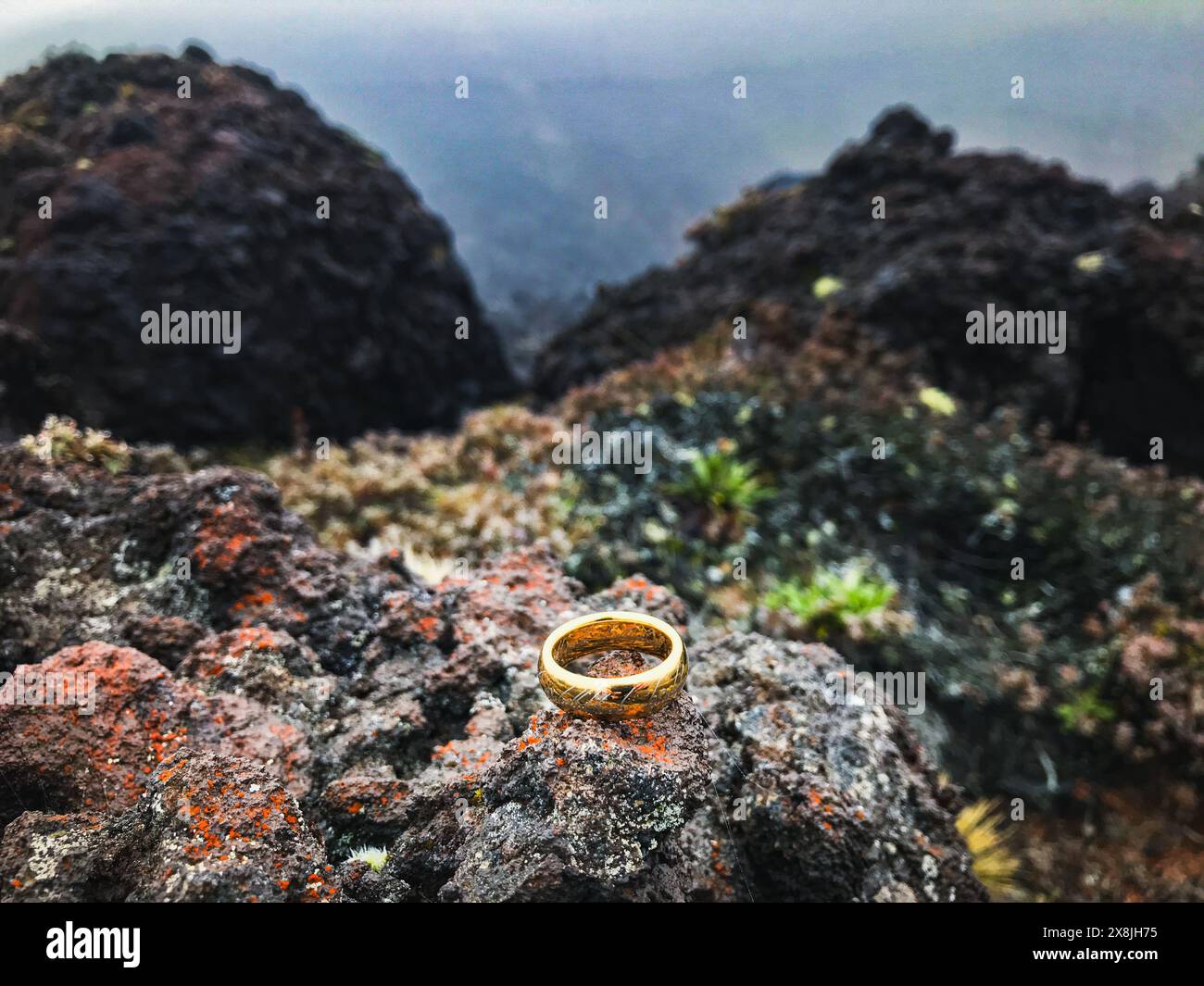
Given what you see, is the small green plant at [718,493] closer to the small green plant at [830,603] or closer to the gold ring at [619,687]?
the small green plant at [830,603]

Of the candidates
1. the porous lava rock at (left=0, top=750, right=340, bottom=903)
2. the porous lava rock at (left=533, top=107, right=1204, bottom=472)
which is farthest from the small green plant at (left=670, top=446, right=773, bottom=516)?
the porous lava rock at (left=0, top=750, right=340, bottom=903)

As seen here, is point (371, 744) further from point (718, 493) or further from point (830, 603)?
point (718, 493)

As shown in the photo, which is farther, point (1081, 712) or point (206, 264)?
point (206, 264)

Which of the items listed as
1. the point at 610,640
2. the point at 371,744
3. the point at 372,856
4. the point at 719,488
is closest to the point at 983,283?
the point at 719,488

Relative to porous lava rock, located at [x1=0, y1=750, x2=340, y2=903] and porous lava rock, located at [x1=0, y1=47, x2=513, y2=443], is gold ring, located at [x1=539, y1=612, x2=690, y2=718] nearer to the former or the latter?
porous lava rock, located at [x1=0, y1=750, x2=340, y2=903]

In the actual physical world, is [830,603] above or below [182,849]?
below

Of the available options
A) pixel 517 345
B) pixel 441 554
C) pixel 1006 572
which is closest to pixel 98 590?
pixel 441 554

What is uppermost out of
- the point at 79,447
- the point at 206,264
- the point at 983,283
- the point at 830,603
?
the point at 206,264
